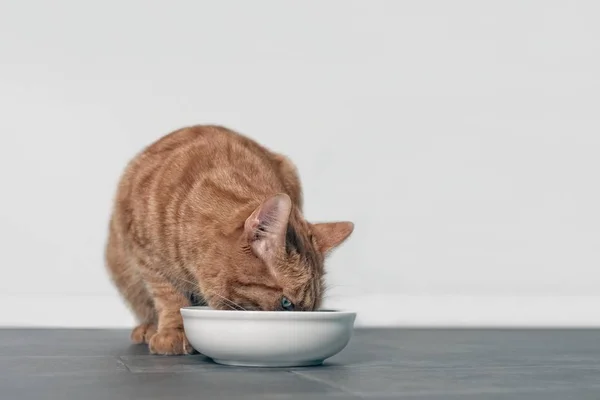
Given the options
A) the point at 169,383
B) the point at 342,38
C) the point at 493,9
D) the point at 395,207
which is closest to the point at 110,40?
the point at 342,38

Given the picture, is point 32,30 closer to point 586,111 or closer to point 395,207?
point 395,207

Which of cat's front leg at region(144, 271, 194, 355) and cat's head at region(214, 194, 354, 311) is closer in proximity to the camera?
cat's head at region(214, 194, 354, 311)

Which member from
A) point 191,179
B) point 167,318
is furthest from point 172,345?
point 191,179

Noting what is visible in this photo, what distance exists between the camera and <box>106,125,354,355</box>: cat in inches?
99.0

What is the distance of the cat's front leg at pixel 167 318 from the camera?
2.90m

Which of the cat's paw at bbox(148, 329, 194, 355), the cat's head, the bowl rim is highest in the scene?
the cat's head

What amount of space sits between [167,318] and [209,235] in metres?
0.44

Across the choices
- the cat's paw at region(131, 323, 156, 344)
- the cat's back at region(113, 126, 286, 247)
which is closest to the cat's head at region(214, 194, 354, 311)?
the cat's back at region(113, 126, 286, 247)

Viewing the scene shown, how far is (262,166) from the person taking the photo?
3119 millimetres

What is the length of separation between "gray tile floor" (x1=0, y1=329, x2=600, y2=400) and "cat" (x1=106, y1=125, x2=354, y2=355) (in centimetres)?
20

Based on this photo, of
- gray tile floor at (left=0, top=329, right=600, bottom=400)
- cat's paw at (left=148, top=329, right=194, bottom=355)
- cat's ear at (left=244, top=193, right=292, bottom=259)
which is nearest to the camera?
gray tile floor at (left=0, top=329, right=600, bottom=400)

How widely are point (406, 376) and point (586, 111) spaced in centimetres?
347

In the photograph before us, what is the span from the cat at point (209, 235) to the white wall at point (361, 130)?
1.39 m

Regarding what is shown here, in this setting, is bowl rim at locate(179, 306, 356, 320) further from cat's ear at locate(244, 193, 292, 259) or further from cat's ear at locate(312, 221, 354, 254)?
cat's ear at locate(312, 221, 354, 254)
